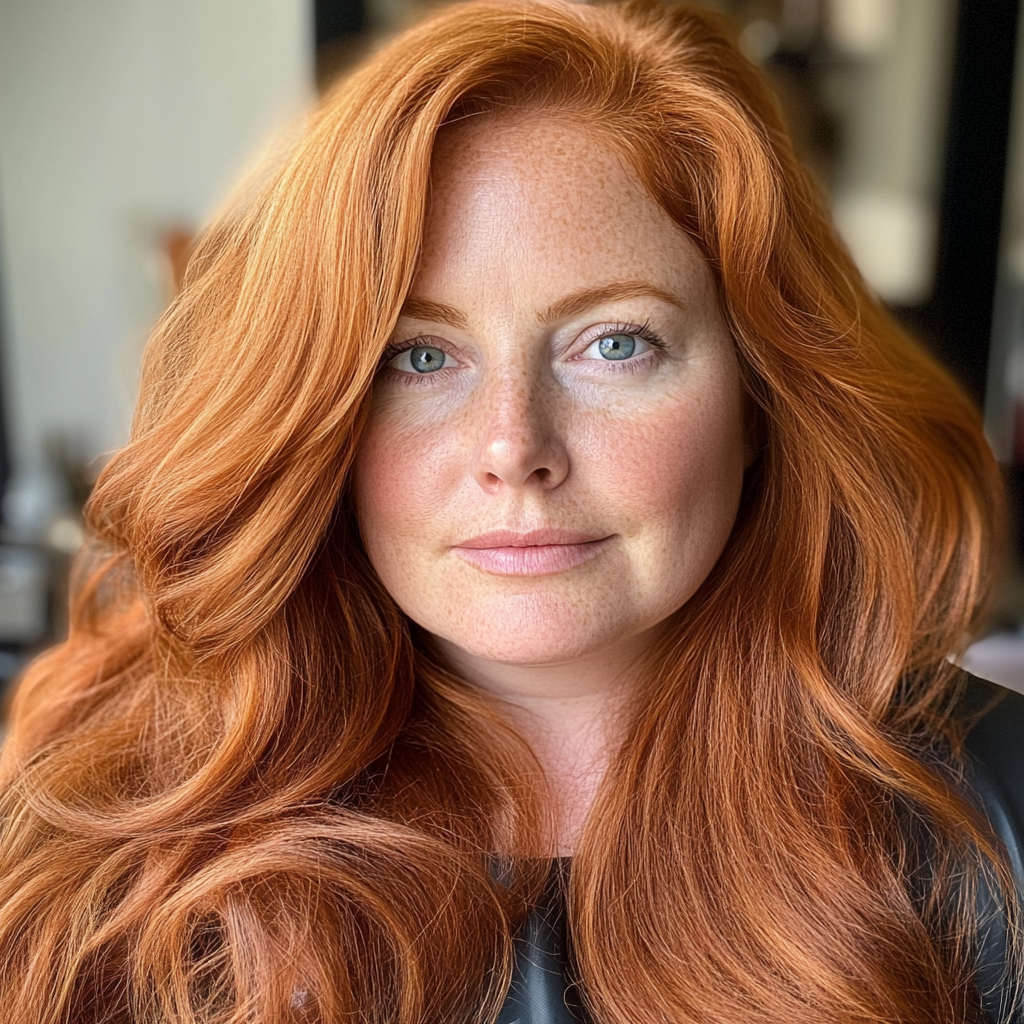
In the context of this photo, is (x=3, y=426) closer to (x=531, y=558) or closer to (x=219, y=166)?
(x=219, y=166)

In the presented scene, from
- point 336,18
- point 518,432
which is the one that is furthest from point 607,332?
point 336,18

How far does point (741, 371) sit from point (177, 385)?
18.6 inches

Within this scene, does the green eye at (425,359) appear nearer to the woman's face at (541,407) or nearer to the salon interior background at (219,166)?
the woman's face at (541,407)

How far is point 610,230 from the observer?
77 centimetres

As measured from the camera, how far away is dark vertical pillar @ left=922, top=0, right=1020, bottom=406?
245 cm

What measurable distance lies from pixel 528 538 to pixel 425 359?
0.16 metres

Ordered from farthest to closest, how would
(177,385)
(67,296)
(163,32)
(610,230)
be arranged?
(67,296) → (163,32) → (177,385) → (610,230)

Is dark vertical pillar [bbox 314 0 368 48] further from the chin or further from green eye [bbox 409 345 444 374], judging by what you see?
the chin

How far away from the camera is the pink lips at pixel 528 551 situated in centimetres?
77

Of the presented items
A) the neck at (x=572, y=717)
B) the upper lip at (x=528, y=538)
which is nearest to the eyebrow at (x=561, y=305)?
the upper lip at (x=528, y=538)

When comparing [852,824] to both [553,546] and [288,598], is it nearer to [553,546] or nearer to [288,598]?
[553,546]

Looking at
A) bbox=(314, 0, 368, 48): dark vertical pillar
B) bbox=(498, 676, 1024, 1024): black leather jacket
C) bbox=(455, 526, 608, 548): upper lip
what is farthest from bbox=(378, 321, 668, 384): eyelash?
bbox=(314, 0, 368, 48): dark vertical pillar

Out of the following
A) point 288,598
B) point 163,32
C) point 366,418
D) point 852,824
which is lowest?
point 852,824

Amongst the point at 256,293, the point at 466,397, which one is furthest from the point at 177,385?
the point at 466,397
